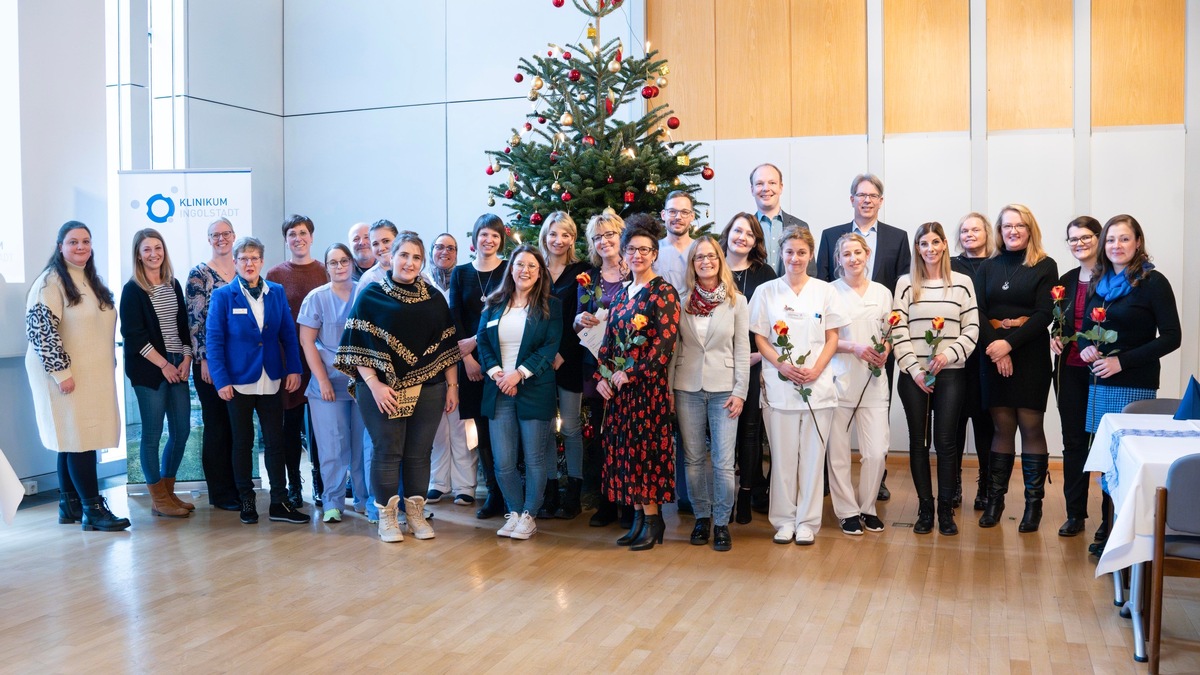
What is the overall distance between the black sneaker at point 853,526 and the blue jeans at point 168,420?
3720 mm

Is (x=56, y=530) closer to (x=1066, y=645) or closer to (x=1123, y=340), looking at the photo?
(x=1066, y=645)

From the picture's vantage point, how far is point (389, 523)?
495 centimetres

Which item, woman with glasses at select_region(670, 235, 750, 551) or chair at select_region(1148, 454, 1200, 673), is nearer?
chair at select_region(1148, 454, 1200, 673)

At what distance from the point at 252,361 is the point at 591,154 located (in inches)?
85.6

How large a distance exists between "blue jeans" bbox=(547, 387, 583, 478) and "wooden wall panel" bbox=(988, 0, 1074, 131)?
406 cm

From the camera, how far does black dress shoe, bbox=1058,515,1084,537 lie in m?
4.93

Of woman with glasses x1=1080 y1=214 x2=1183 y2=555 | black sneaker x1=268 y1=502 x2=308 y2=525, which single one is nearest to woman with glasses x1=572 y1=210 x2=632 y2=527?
black sneaker x1=268 y1=502 x2=308 y2=525

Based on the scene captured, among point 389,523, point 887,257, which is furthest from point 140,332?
point 887,257

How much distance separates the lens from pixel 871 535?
16.4 ft

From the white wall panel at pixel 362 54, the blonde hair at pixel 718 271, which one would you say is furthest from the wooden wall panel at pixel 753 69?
the blonde hair at pixel 718 271

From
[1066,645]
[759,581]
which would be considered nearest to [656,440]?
[759,581]

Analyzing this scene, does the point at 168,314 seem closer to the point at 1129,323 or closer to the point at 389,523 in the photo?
the point at 389,523

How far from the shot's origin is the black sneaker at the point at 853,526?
197 inches

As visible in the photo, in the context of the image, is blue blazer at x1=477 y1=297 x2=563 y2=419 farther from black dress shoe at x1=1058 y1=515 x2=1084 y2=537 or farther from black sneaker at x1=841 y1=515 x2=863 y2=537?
black dress shoe at x1=1058 y1=515 x2=1084 y2=537
